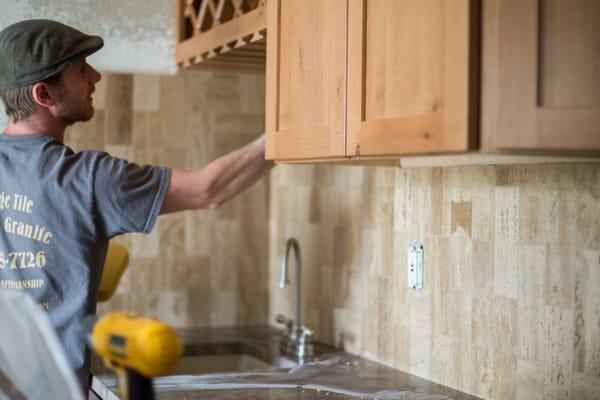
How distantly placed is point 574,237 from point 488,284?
0.32 metres

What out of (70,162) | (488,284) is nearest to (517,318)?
(488,284)

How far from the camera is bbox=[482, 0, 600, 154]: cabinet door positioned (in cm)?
151

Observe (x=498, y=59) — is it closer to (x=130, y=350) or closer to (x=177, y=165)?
(x=130, y=350)

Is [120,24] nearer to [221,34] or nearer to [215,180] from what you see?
[221,34]

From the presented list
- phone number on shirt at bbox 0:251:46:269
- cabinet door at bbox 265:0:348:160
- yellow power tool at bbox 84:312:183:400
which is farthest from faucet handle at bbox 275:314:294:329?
yellow power tool at bbox 84:312:183:400

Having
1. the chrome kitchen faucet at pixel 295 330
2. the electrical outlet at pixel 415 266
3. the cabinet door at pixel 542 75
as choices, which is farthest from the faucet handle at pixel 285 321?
the cabinet door at pixel 542 75

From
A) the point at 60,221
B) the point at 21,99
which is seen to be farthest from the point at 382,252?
the point at 21,99

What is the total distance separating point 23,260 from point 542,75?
1.29 m

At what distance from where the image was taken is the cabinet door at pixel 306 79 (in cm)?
203

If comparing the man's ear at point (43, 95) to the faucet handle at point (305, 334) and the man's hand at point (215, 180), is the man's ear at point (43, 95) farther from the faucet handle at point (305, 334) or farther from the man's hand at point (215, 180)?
the faucet handle at point (305, 334)

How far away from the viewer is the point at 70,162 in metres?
2.22

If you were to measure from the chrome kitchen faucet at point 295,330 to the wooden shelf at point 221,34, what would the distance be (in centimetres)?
62

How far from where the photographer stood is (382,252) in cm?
269

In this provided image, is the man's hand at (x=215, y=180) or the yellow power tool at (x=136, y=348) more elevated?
the man's hand at (x=215, y=180)
